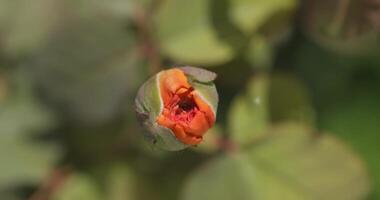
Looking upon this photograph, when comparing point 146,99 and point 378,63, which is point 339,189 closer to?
point 378,63

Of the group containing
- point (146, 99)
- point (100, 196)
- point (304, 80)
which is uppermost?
point (146, 99)

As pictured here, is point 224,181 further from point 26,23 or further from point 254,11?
point 26,23

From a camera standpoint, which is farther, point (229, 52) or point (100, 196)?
point (100, 196)

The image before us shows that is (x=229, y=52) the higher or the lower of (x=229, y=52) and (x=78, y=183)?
the higher

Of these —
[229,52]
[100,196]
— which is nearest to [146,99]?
[229,52]

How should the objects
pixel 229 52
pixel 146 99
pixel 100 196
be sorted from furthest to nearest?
pixel 100 196 < pixel 229 52 < pixel 146 99

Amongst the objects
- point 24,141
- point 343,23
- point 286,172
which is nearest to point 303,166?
point 286,172
